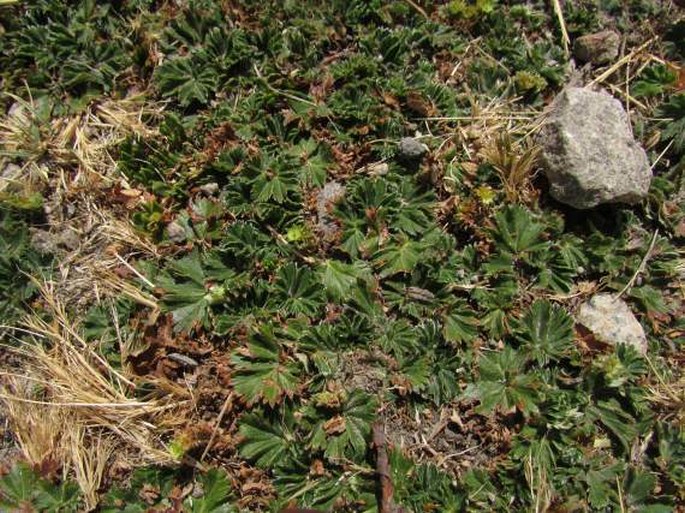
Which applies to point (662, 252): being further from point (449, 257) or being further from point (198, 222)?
point (198, 222)

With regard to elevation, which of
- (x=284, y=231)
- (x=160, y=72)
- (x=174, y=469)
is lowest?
(x=174, y=469)

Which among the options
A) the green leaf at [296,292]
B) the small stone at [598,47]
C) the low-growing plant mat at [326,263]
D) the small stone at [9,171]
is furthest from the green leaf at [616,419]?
the small stone at [9,171]

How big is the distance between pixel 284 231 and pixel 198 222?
1.51 ft

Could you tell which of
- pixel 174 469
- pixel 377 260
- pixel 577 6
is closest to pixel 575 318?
pixel 377 260

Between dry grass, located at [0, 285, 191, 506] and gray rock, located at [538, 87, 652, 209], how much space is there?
2.20 m

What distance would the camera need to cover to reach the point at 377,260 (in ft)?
10.1

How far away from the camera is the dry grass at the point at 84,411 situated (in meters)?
2.85

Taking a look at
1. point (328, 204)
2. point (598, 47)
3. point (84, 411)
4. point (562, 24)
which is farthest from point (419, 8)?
point (84, 411)

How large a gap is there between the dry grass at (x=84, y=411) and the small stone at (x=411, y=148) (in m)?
1.68

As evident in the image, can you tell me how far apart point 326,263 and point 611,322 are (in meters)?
1.48

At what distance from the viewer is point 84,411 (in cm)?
288

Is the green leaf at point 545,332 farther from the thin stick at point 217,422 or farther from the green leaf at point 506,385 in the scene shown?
the thin stick at point 217,422

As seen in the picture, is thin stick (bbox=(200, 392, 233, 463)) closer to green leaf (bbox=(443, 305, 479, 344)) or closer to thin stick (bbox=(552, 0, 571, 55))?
green leaf (bbox=(443, 305, 479, 344))

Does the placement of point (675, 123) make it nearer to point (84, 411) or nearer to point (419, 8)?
point (419, 8)
